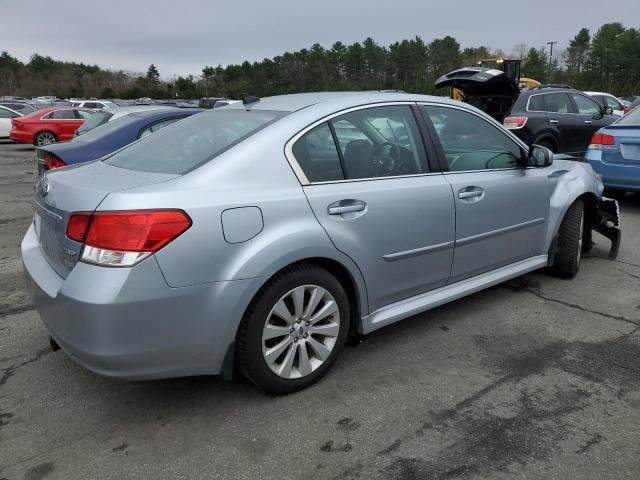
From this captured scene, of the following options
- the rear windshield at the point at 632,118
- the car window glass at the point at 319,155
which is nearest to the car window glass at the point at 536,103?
the rear windshield at the point at 632,118

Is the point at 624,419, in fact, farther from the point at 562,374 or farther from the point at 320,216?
the point at 320,216

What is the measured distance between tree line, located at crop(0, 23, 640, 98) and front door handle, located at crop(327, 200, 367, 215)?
61.1 metres

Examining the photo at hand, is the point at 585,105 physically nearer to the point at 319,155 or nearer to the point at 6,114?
the point at 319,155

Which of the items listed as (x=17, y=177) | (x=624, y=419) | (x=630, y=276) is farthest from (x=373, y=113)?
(x=17, y=177)

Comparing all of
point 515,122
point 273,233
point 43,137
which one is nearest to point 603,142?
point 515,122

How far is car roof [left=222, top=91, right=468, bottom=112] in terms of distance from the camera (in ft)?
10.5

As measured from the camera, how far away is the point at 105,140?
6.31 metres

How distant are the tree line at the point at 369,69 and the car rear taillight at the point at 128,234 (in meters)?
61.8

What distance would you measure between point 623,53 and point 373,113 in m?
67.7

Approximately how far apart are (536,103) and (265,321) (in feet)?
29.9

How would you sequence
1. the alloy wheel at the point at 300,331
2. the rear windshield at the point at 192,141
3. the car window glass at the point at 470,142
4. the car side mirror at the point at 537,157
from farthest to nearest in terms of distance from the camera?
1. the car side mirror at the point at 537,157
2. the car window glass at the point at 470,142
3. the rear windshield at the point at 192,141
4. the alloy wheel at the point at 300,331

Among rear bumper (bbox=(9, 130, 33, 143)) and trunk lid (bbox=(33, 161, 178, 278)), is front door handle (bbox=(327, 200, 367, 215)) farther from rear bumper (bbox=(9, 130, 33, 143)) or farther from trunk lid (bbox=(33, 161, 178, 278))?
rear bumper (bbox=(9, 130, 33, 143))

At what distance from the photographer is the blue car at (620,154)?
277 inches

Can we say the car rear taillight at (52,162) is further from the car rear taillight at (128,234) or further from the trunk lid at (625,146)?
the trunk lid at (625,146)
